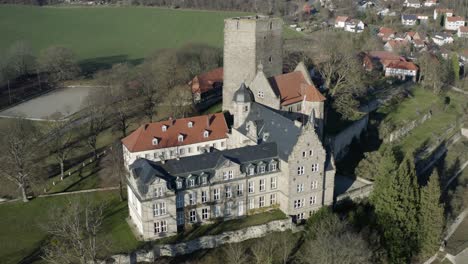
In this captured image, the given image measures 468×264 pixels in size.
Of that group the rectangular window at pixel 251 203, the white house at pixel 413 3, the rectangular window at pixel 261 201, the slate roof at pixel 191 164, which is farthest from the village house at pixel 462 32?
the rectangular window at pixel 251 203

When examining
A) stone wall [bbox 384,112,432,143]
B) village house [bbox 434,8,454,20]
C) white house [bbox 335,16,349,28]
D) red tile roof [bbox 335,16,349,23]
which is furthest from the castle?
village house [bbox 434,8,454,20]

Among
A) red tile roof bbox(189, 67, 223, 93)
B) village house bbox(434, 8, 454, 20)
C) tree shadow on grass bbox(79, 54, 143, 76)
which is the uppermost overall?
→ village house bbox(434, 8, 454, 20)

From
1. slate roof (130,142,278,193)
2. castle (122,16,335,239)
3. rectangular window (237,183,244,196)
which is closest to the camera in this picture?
slate roof (130,142,278,193)

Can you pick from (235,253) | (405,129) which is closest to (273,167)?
(235,253)

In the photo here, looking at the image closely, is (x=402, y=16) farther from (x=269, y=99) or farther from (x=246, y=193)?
(x=246, y=193)

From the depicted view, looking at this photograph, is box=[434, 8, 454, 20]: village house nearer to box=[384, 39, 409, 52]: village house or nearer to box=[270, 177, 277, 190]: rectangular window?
box=[384, 39, 409, 52]: village house

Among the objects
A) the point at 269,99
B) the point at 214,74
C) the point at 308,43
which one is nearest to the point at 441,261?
the point at 269,99

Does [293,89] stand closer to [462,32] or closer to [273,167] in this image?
[273,167]
